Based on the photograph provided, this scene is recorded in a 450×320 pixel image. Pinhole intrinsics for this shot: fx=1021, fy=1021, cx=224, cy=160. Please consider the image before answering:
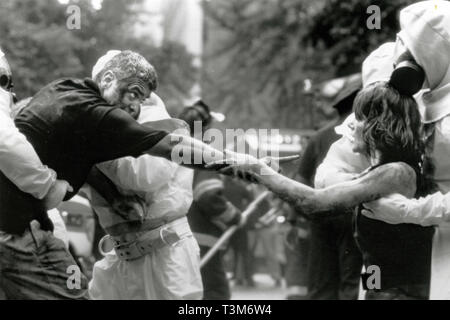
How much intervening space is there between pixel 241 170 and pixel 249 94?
21.5 feet

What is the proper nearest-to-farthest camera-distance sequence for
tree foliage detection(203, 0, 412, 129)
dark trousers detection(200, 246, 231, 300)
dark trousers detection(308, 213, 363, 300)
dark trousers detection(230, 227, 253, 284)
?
1. dark trousers detection(308, 213, 363, 300)
2. dark trousers detection(200, 246, 231, 300)
3. tree foliage detection(203, 0, 412, 129)
4. dark trousers detection(230, 227, 253, 284)

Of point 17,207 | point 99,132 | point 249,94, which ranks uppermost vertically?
point 249,94

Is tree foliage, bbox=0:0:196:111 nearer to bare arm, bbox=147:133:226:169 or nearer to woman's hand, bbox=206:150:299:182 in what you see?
bare arm, bbox=147:133:226:169

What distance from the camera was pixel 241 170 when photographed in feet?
13.7

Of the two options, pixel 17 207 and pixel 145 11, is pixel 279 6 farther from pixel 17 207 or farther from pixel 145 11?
pixel 17 207

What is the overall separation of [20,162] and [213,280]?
A: 10.6 feet

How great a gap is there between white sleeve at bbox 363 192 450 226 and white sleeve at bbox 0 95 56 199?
1.34m

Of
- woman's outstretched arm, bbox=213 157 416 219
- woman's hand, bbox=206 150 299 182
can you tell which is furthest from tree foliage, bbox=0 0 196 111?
woman's outstretched arm, bbox=213 157 416 219

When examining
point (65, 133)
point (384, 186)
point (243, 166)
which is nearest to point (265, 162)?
point (243, 166)

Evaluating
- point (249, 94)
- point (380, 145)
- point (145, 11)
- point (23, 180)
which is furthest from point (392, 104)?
point (249, 94)

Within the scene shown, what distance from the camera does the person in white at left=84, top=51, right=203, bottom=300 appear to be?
15.9 ft

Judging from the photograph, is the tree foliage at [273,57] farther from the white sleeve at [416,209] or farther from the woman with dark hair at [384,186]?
the white sleeve at [416,209]

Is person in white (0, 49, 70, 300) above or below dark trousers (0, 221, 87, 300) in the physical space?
above

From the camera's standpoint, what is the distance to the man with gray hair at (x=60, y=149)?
4.20 m
